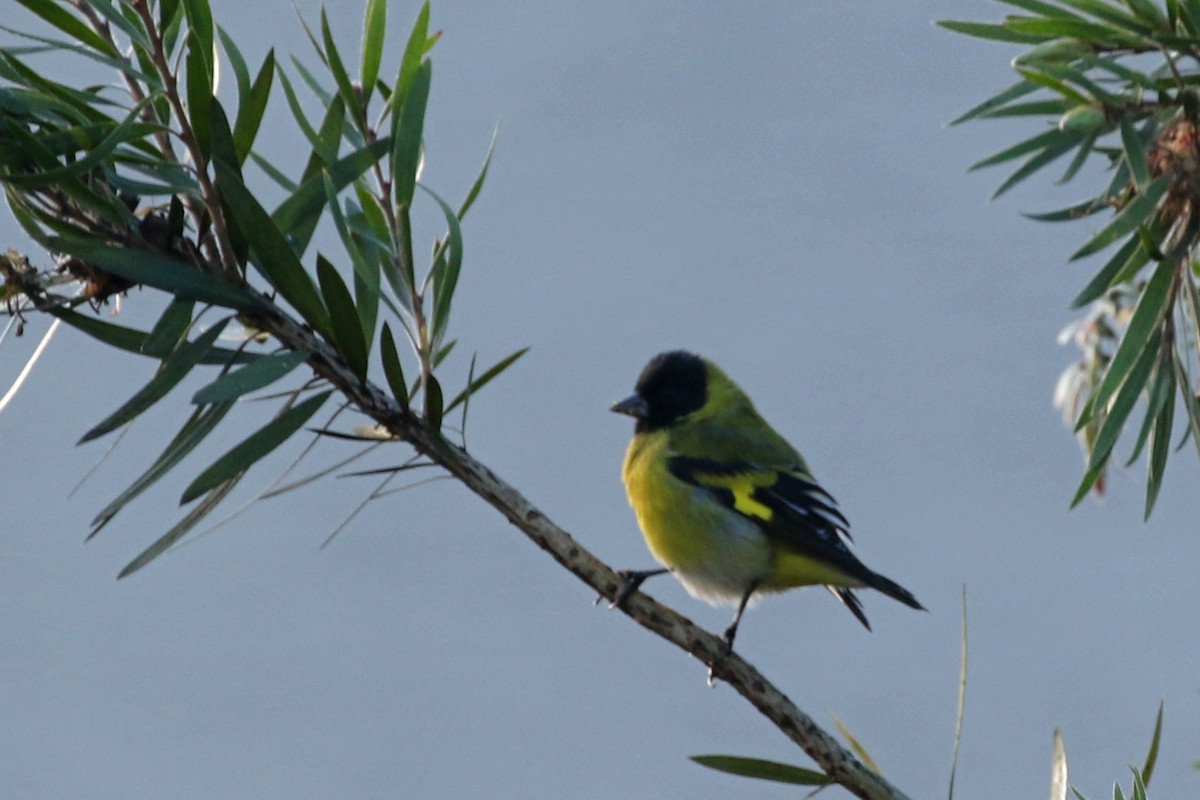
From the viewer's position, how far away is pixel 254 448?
1.51 metres

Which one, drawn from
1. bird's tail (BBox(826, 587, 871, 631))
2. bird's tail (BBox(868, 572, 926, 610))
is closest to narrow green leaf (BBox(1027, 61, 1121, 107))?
bird's tail (BBox(868, 572, 926, 610))

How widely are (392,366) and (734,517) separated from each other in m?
1.57

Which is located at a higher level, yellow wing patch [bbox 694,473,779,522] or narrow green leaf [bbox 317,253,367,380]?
yellow wing patch [bbox 694,473,779,522]

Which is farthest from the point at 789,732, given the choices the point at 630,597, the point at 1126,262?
the point at 1126,262

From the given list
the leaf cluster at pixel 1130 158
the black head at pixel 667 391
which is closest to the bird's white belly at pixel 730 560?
the black head at pixel 667 391

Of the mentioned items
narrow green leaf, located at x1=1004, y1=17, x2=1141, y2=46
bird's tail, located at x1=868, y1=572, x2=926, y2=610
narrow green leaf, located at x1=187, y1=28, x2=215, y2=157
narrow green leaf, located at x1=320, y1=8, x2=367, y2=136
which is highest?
narrow green leaf, located at x1=1004, y1=17, x2=1141, y2=46

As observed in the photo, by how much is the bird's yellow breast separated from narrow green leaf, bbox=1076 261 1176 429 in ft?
4.35

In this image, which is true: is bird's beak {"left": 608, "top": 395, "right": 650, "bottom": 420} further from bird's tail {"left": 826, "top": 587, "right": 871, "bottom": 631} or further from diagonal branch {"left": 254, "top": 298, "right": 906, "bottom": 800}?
diagonal branch {"left": 254, "top": 298, "right": 906, "bottom": 800}

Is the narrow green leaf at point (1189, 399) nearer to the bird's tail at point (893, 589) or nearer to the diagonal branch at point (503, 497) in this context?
the diagonal branch at point (503, 497)

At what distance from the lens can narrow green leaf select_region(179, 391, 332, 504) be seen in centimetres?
146

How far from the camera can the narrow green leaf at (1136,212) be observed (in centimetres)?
151

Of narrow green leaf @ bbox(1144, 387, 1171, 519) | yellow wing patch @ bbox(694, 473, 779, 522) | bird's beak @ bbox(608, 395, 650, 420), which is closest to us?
narrow green leaf @ bbox(1144, 387, 1171, 519)

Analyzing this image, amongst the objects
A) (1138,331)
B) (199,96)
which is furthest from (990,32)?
(199,96)

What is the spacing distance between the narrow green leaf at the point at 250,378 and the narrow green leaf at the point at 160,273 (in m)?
0.07
